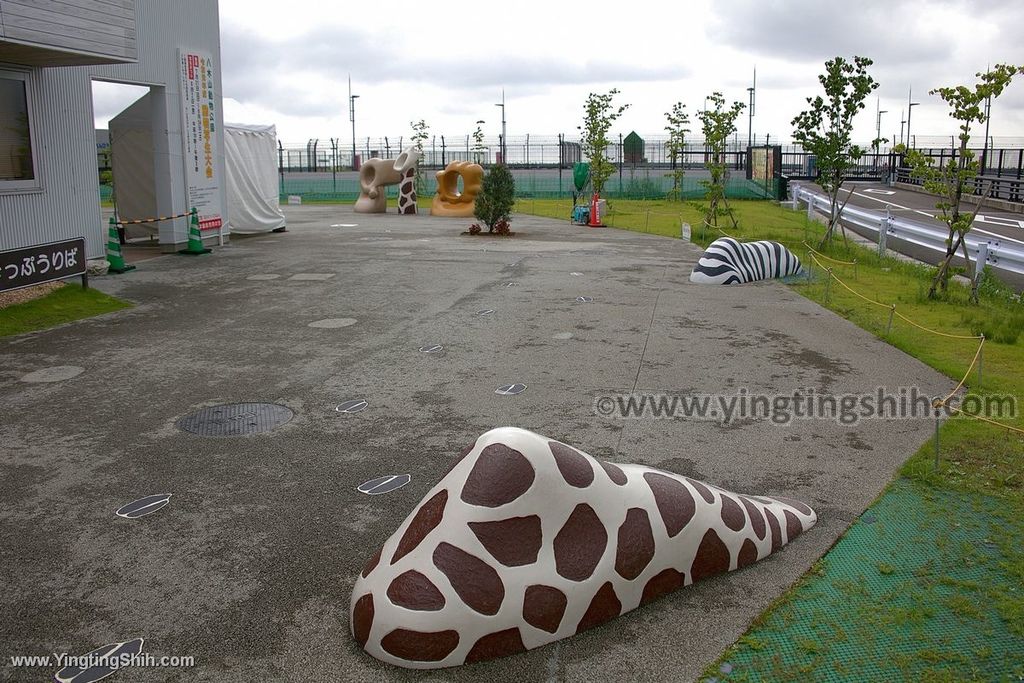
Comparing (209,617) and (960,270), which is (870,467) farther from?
(960,270)

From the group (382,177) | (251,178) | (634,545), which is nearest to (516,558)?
(634,545)

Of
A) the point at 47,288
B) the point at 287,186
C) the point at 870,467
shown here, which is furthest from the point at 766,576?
the point at 287,186

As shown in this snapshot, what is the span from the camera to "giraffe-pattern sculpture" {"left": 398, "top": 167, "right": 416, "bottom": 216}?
3316 centimetres

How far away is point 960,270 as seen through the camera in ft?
44.7

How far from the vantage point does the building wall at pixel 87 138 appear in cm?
1445

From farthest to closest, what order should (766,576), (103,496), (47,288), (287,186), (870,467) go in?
(287,186) < (47,288) < (870,467) < (103,496) < (766,576)

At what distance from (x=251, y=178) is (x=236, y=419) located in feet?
56.4

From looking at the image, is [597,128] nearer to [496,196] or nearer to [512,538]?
[496,196]

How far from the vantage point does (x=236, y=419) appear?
7.53 m

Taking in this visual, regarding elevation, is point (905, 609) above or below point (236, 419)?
below

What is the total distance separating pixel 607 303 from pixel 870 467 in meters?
7.12

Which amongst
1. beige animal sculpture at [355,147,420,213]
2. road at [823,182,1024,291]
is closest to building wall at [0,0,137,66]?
road at [823,182,1024,291]

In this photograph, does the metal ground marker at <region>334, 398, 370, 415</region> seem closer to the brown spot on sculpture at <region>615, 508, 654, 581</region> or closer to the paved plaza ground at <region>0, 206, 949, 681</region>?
the paved plaza ground at <region>0, 206, 949, 681</region>

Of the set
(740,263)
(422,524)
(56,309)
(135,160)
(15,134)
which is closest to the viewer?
(422,524)
